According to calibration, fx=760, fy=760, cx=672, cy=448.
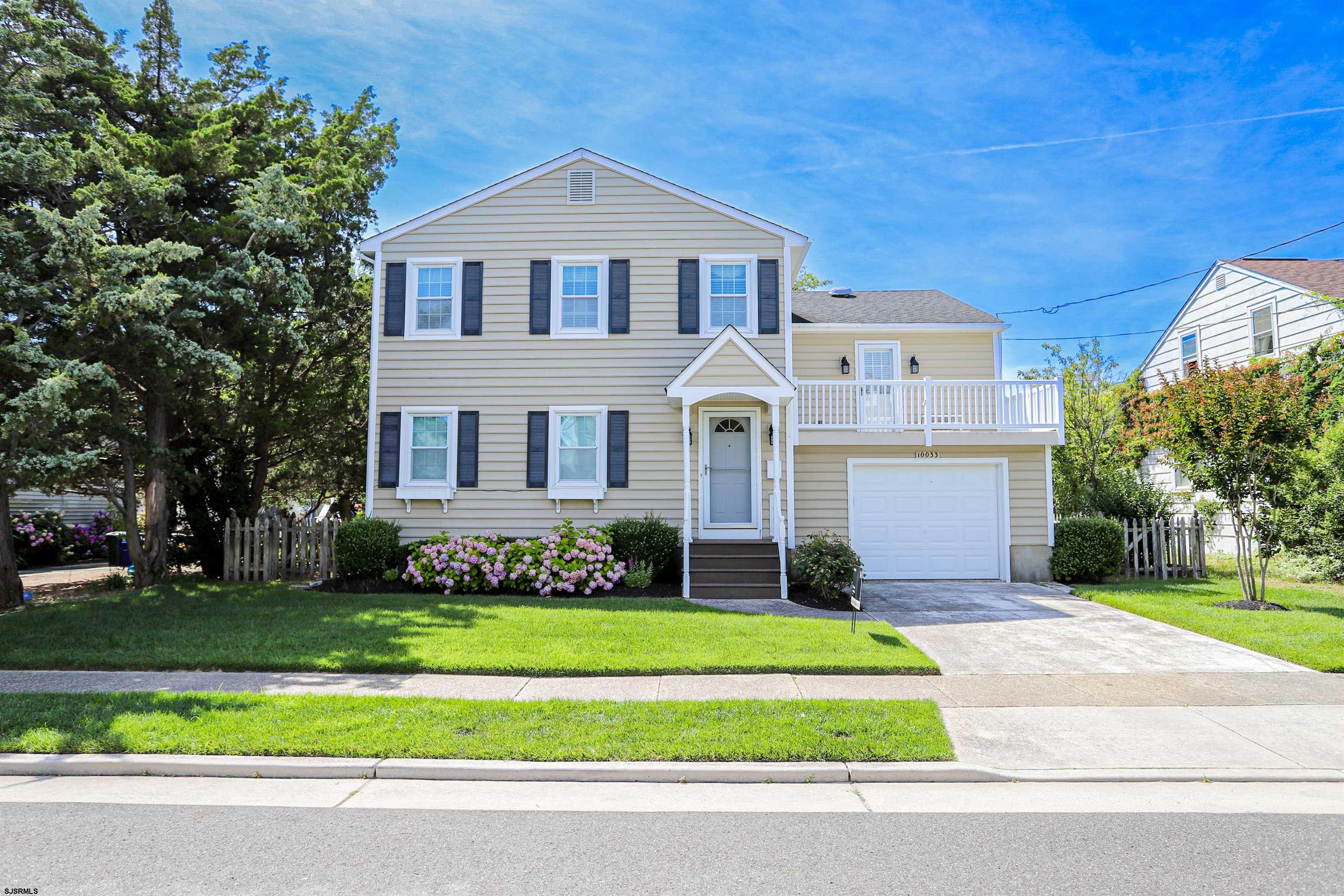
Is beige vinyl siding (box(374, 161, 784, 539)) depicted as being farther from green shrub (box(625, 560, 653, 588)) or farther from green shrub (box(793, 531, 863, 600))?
A: green shrub (box(793, 531, 863, 600))

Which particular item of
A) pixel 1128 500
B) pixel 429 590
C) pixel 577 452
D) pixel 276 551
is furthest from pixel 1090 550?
pixel 276 551

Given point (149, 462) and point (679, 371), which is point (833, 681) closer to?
point (679, 371)

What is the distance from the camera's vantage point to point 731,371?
1358cm

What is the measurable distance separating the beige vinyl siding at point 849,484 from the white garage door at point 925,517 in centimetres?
21

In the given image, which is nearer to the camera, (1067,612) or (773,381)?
(1067,612)

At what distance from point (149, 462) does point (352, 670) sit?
7.52 meters

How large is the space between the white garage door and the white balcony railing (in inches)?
35.3

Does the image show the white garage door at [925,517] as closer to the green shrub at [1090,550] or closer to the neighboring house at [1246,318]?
the green shrub at [1090,550]

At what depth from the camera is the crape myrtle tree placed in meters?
11.5

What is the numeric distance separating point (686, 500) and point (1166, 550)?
1005 cm

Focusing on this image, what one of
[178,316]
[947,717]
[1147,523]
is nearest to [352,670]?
[947,717]

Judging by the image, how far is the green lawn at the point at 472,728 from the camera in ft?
18.2

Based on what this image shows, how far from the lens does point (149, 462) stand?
12.7 m

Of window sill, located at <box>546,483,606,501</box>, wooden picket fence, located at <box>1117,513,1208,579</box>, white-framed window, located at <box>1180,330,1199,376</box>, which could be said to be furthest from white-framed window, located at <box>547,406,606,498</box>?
white-framed window, located at <box>1180,330,1199,376</box>
